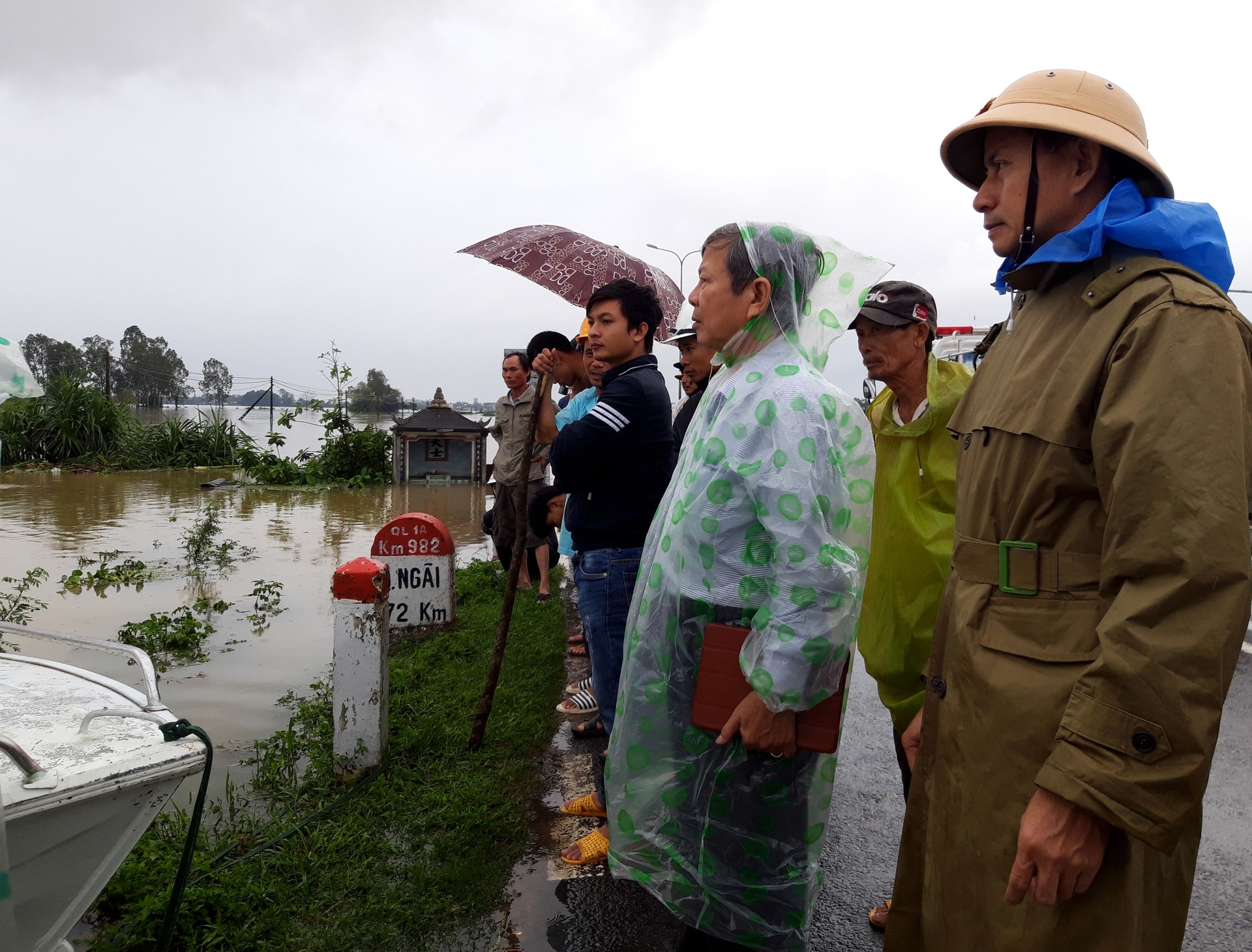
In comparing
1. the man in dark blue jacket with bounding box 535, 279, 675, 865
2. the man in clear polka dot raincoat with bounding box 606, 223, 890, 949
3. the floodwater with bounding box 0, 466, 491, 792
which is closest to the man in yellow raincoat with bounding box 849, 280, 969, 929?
the man in clear polka dot raincoat with bounding box 606, 223, 890, 949

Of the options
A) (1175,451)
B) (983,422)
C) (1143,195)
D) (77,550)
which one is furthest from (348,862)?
(77,550)

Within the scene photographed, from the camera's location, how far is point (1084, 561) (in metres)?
1.40

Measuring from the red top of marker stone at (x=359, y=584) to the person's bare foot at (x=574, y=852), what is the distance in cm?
131

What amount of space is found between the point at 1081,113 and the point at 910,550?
4.67 feet

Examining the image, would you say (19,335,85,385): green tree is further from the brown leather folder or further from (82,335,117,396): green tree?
the brown leather folder

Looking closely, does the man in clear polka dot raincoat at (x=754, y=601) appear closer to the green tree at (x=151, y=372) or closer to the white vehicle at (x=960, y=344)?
the white vehicle at (x=960, y=344)

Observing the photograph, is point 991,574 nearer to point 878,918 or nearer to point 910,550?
point 910,550

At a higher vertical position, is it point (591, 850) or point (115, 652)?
point (115, 652)

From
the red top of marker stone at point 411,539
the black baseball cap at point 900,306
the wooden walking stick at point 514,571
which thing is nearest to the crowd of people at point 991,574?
the black baseball cap at point 900,306

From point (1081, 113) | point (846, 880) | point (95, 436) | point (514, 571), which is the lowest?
point (846, 880)

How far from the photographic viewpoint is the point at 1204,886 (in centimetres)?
309

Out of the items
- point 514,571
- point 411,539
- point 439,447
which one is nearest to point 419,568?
point 411,539

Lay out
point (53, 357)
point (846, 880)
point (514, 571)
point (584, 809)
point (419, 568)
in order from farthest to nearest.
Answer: point (53, 357) → point (419, 568) → point (514, 571) → point (584, 809) → point (846, 880)

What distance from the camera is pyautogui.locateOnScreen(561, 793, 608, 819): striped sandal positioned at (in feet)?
11.3
